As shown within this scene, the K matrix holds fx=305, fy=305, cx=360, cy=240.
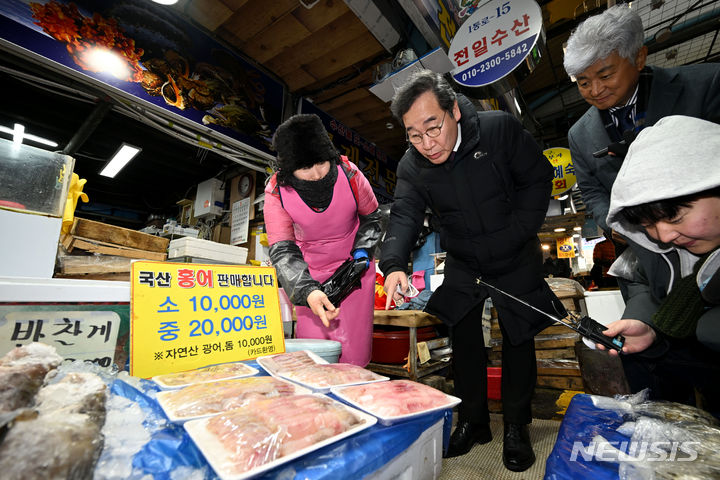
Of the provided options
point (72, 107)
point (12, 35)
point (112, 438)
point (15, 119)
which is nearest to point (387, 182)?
point (12, 35)

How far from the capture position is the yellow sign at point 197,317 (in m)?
1.18

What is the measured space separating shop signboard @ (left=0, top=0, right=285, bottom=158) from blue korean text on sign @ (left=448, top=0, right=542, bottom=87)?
2.68 m

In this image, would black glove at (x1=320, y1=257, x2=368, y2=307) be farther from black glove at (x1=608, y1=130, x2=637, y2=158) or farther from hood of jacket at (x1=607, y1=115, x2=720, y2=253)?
black glove at (x1=608, y1=130, x2=637, y2=158)

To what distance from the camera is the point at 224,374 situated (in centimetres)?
114

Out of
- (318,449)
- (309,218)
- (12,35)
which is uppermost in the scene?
(12,35)

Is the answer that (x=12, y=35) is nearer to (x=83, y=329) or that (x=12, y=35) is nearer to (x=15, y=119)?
(x=83, y=329)

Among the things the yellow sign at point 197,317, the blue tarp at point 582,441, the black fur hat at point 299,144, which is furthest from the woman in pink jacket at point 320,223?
the blue tarp at point 582,441

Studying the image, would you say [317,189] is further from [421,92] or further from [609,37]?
[609,37]

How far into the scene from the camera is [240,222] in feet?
19.9

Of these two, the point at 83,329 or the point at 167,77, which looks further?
the point at 167,77

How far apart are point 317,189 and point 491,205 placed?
1107 mm

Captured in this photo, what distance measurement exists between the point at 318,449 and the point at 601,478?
2.25 ft

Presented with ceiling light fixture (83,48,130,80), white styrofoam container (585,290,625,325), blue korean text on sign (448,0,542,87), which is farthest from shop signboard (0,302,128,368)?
white styrofoam container (585,290,625,325)

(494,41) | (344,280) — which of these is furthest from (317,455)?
(494,41)
